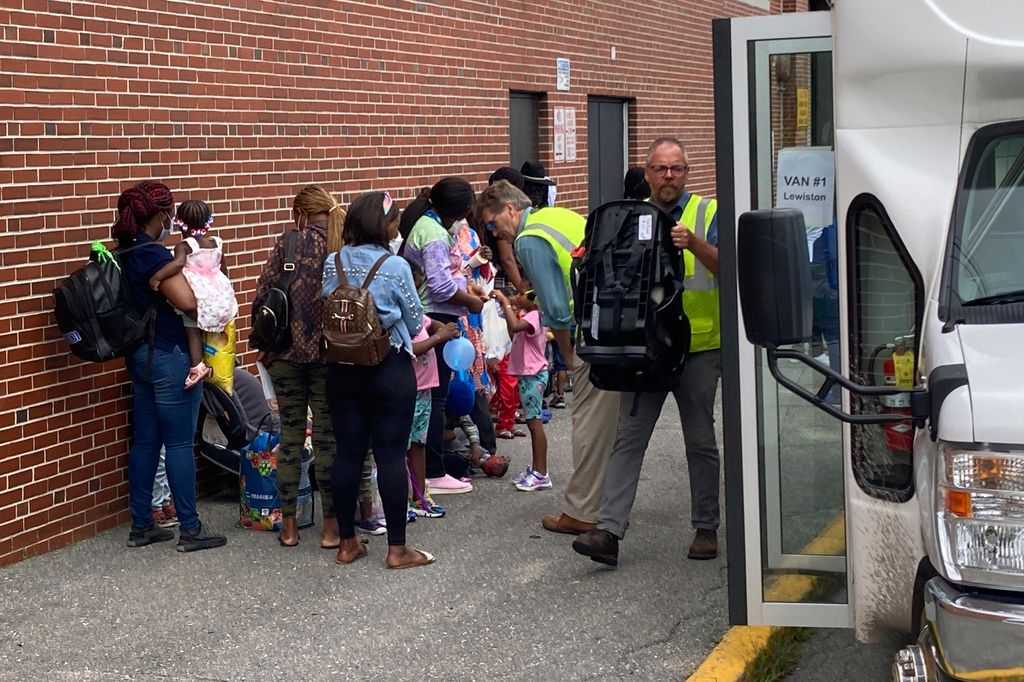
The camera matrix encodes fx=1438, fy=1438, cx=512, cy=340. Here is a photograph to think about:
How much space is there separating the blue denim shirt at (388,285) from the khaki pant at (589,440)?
3.37ft

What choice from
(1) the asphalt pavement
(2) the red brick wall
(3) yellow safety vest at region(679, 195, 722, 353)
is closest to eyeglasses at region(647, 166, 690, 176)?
(3) yellow safety vest at region(679, 195, 722, 353)

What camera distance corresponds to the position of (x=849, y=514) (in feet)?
15.8

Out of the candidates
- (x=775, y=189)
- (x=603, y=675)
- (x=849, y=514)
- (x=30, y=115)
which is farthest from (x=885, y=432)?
(x=30, y=115)

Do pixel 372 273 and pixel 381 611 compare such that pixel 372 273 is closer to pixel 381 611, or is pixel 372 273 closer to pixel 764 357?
pixel 381 611

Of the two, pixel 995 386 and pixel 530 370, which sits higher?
pixel 995 386

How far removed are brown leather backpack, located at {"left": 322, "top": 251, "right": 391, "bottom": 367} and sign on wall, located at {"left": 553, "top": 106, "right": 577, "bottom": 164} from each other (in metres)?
7.37

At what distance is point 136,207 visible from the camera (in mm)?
7059

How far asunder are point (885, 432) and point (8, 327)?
4337 mm

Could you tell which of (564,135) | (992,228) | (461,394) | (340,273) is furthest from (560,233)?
(564,135)

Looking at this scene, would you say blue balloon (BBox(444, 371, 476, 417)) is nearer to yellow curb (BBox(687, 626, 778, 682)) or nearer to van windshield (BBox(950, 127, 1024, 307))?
yellow curb (BBox(687, 626, 778, 682))

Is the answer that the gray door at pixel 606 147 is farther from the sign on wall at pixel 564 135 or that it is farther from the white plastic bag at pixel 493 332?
the white plastic bag at pixel 493 332

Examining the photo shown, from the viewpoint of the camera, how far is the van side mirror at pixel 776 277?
4148 millimetres

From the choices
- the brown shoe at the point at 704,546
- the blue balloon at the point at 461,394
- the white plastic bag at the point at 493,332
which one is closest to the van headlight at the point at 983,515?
the brown shoe at the point at 704,546

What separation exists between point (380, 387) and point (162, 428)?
127cm
